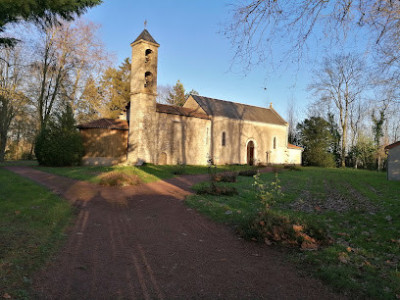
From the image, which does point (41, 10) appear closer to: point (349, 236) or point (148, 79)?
point (349, 236)

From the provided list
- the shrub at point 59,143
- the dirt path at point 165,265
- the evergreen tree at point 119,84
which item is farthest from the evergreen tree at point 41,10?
the evergreen tree at point 119,84

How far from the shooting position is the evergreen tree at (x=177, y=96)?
54.3 meters

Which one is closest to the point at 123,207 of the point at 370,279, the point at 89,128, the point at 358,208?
the point at 370,279

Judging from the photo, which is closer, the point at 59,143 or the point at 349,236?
the point at 349,236

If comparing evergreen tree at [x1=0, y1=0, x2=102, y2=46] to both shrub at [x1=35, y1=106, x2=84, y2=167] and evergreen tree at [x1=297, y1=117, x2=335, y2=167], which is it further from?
evergreen tree at [x1=297, y1=117, x2=335, y2=167]

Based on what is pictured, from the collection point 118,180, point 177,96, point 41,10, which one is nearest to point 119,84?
point 177,96

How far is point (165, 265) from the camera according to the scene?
4.02 m

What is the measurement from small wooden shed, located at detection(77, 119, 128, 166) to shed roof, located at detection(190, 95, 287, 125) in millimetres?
10840

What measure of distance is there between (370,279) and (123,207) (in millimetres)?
6541

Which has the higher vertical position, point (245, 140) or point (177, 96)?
point (177, 96)

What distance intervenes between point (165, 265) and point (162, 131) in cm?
2159

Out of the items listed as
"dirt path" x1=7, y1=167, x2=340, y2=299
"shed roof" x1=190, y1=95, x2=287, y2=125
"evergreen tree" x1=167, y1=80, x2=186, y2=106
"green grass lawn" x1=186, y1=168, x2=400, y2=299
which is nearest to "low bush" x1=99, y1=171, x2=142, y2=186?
"green grass lawn" x1=186, y1=168, x2=400, y2=299

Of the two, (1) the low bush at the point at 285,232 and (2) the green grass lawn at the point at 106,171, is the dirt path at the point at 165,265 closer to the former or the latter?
(1) the low bush at the point at 285,232

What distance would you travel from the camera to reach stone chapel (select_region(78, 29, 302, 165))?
2358cm
